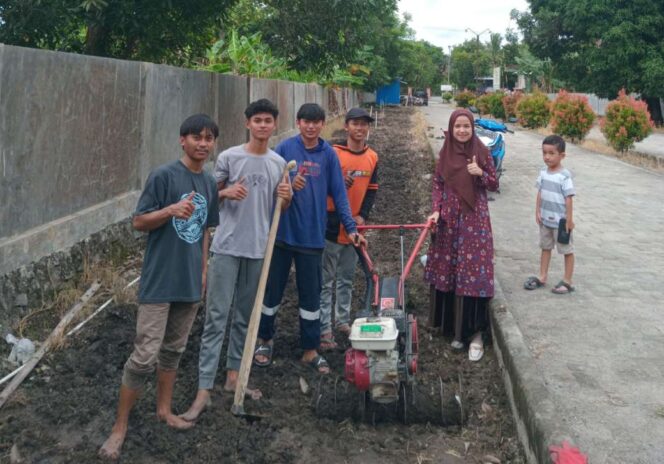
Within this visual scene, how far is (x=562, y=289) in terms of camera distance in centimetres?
628

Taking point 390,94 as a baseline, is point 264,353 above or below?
below

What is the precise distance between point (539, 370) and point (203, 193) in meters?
2.46

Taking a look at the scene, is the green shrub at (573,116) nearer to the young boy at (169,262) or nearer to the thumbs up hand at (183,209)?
the young boy at (169,262)

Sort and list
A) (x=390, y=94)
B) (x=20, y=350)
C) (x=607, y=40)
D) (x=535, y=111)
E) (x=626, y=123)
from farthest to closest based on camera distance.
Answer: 1. (x=390, y=94)
2. (x=607, y=40)
3. (x=535, y=111)
4. (x=626, y=123)
5. (x=20, y=350)

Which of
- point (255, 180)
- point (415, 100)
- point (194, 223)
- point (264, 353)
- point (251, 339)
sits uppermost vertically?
point (415, 100)

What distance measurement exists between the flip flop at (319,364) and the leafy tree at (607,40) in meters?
29.9

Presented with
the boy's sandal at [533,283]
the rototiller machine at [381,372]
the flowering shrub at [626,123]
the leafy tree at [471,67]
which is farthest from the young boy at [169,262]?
the leafy tree at [471,67]

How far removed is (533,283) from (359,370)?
3241mm

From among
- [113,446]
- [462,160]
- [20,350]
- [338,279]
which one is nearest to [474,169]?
[462,160]

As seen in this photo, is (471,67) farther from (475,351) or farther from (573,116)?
(475,351)

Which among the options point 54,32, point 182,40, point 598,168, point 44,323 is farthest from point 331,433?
point 598,168

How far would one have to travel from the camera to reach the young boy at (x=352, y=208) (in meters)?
5.07

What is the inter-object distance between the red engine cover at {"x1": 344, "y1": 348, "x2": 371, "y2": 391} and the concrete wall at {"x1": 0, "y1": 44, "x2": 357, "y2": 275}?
259 cm

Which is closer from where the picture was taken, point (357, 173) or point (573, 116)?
point (357, 173)
